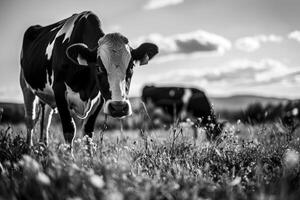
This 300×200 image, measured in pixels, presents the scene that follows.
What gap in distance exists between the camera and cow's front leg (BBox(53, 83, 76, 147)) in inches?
216

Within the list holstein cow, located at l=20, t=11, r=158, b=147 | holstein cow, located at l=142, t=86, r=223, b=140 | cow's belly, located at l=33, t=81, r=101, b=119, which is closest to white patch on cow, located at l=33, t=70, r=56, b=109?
holstein cow, located at l=20, t=11, r=158, b=147

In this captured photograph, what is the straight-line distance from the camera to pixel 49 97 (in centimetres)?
653

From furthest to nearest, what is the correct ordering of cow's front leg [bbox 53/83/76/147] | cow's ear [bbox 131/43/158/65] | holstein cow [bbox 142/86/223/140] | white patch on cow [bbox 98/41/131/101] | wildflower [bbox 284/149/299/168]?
holstein cow [bbox 142/86/223/140], cow's front leg [bbox 53/83/76/147], cow's ear [bbox 131/43/158/65], white patch on cow [bbox 98/41/131/101], wildflower [bbox 284/149/299/168]

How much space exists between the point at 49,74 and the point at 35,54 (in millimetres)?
1089

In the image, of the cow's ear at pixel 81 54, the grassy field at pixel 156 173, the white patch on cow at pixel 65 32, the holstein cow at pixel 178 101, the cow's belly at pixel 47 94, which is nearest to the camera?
the grassy field at pixel 156 173

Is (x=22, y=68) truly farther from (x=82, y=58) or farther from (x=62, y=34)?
(x=82, y=58)

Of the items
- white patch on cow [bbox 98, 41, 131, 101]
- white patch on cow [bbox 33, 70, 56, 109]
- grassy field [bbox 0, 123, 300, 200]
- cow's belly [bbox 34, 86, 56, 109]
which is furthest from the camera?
cow's belly [bbox 34, 86, 56, 109]

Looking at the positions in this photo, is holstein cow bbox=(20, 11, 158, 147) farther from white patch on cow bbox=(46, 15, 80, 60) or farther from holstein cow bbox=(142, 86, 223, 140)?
holstein cow bbox=(142, 86, 223, 140)

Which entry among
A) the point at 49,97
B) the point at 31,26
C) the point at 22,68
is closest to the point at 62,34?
the point at 49,97

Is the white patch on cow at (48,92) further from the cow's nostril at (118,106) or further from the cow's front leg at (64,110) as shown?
the cow's nostril at (118,106)

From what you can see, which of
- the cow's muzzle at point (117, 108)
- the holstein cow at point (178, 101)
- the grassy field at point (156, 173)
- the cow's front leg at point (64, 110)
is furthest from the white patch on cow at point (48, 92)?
the holstein cow at point (178, 101)

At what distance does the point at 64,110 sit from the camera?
554 cm

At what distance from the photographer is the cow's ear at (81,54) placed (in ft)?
16.1

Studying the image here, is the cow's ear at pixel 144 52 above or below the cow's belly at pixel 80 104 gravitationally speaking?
above
